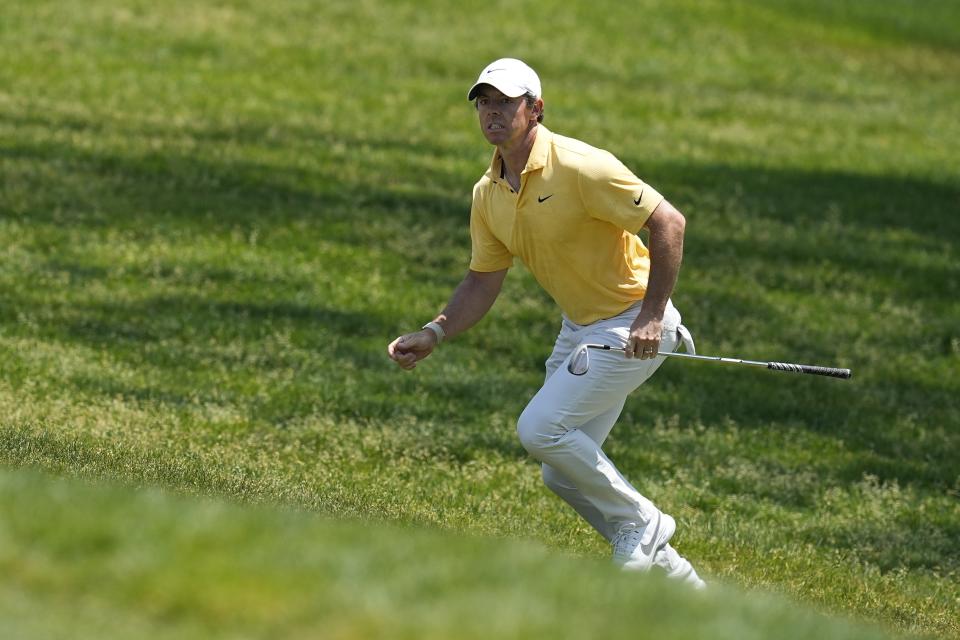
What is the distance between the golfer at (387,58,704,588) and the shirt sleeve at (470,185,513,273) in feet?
0.19

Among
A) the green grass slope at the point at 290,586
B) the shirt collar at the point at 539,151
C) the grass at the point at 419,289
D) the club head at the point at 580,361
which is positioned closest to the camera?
the green grass slope at the point at 290,586

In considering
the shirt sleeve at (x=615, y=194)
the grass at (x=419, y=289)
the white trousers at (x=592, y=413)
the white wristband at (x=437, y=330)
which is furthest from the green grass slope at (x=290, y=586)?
the white wristband at (x=437, y=330)

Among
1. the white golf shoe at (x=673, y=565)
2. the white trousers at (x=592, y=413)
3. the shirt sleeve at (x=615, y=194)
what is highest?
the shirt sleeve at (x=615, y=194)

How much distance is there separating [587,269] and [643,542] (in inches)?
59.3

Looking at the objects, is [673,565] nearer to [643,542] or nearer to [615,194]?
[643,542]

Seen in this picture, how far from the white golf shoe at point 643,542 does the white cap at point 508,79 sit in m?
2.44

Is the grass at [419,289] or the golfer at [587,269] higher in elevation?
the golfer at [587,269]

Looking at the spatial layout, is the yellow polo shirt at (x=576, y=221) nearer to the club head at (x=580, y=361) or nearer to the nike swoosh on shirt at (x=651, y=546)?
the club head at (x=580, y=361)

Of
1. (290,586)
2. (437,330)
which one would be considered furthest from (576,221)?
(290,586)

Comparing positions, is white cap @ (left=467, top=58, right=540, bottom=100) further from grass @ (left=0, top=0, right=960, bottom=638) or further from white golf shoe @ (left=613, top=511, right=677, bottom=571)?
white golf shoe @ (left=613, top=511, right=677, bottom=571)

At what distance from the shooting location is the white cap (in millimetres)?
7680

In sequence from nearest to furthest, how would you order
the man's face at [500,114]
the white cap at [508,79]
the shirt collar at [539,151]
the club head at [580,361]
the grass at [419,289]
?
the white cap at [508,79], the man's face at [500,114], the shirt collar at [539,151], the club head at [580,361], the grass at [419,289]

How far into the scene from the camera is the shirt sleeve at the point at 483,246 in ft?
28.0

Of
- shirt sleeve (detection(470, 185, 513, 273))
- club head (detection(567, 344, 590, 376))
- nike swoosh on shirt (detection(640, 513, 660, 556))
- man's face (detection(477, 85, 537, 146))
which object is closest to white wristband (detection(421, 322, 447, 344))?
shirt sleeve (detection(470, 185, 513, 273))
